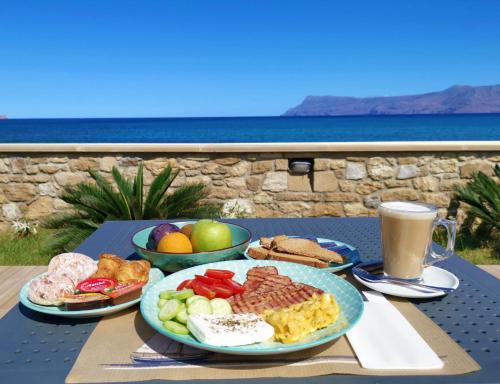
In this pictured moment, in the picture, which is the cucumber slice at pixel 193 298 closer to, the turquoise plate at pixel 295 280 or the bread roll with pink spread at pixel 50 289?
the turquoise plate at pixel 295 280

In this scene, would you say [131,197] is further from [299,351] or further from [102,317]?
[299,351]

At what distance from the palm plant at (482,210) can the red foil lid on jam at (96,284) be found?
5137 mm

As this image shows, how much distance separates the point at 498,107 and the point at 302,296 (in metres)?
140

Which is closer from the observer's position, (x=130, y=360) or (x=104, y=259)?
(x=130, y=360)

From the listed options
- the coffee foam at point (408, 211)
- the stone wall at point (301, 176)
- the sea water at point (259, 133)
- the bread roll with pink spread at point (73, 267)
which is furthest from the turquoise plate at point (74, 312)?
the sea water at point (259, 133)

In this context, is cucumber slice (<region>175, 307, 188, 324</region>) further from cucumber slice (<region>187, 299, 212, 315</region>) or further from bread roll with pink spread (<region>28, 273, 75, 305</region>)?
bread roll with pink spread (<region>28, 273, 75, 305</region>)

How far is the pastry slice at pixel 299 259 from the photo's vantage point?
1.65 meters

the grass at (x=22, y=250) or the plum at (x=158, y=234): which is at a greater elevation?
the plum at (x=158, y=234)

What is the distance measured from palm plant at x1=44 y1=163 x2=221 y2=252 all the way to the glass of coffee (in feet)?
11.8

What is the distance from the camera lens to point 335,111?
154750 mm

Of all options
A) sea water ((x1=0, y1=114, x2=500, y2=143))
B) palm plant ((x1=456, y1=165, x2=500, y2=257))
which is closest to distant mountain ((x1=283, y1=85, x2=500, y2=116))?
sea water ((x1=0, y1=114, x2=500, y2=143))

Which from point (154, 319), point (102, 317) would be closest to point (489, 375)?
point (154, 319)

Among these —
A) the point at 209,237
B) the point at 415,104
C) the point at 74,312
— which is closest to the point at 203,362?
the point at 74,312

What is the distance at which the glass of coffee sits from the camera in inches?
59.7
